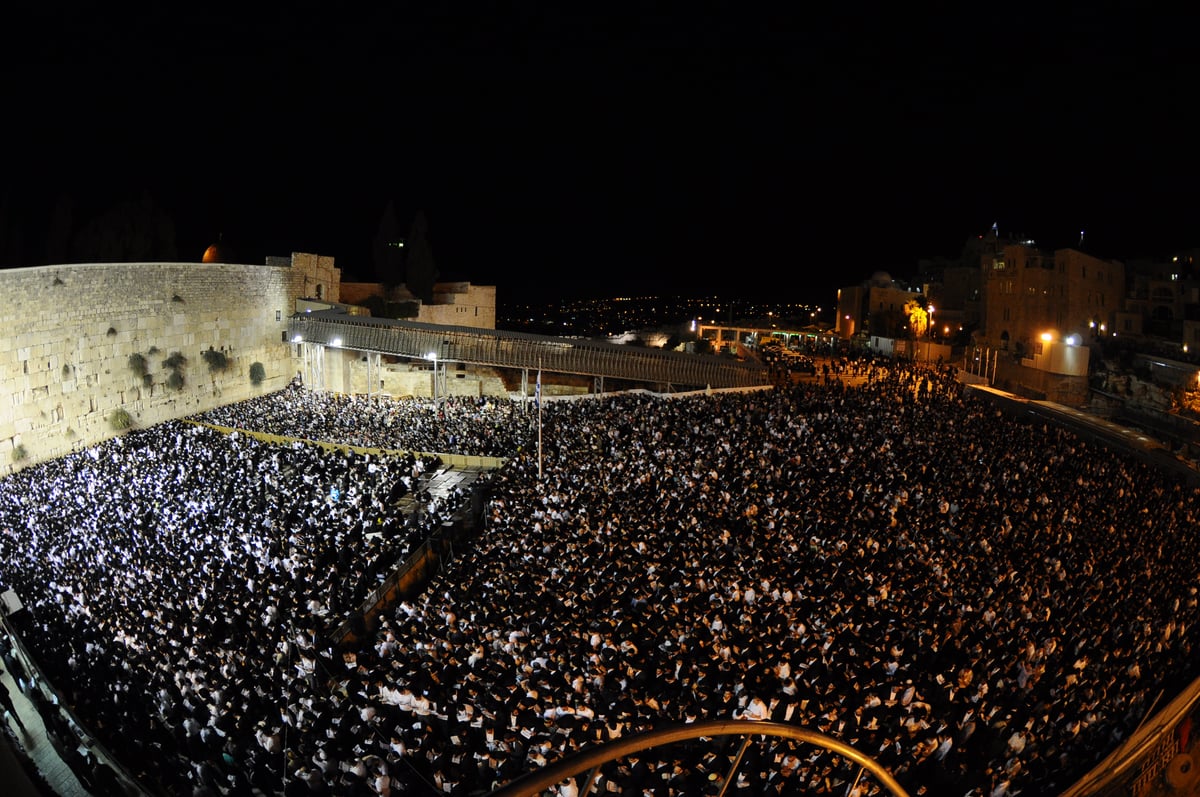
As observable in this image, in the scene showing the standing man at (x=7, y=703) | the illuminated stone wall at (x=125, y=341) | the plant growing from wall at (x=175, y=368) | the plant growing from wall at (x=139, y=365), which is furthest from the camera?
the plant growing from wall at (x=175, y=368)

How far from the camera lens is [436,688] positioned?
28.5 feet

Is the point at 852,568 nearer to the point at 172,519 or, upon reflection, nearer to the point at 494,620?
the point at 494,620

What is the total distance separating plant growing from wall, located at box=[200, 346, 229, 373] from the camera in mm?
25125

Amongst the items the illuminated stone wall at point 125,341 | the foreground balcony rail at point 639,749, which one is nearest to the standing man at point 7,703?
the foreground balcony rail at point 639,749

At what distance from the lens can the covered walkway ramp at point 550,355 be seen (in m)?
22.9

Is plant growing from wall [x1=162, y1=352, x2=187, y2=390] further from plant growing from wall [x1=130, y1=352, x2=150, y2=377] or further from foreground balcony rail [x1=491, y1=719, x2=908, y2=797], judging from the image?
foreground balcony rail [x1=491, y1=719, x2=908, y2=797]

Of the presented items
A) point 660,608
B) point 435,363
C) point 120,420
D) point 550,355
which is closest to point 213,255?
point 120,420

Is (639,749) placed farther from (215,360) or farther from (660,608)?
(215,360)

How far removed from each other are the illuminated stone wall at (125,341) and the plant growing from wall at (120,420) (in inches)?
1.7

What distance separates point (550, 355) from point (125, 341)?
37.9ft

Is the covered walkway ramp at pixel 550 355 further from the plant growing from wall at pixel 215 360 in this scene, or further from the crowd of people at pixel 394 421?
the plant growing from wall at pixel 215 360

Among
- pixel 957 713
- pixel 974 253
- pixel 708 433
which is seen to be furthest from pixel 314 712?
pixel 974 253

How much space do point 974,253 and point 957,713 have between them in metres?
37.9

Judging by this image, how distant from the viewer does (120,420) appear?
22.2m
